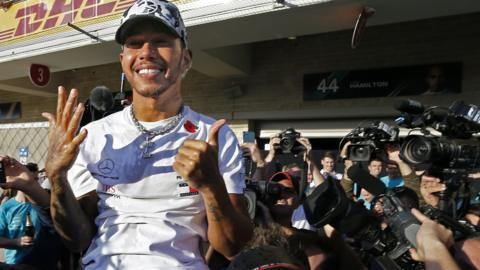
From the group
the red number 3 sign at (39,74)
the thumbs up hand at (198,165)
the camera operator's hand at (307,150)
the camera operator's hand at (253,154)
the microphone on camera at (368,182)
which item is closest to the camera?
the thumbs up hand at (198,165)

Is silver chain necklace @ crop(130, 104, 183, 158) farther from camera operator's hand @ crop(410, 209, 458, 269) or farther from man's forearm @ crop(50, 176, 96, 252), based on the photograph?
camera operator's hand @ crop(410, 209, 458, 269)

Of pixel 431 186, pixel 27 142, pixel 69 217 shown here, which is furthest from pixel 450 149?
pixel 27 142

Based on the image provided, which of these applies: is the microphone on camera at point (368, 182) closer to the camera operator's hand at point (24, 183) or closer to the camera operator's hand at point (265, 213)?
the camera operator's hand at point (265, 213)

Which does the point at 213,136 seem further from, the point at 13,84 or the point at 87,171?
the point at 13,84

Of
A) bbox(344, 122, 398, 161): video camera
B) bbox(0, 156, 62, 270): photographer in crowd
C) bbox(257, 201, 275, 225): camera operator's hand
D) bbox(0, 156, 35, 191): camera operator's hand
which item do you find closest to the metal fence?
bbox(0, 156, 62, 270): photographer in crowd

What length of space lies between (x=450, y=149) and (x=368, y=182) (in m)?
0.42

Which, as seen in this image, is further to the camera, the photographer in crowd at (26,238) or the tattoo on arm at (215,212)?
the photographer in crowd at (26,238)

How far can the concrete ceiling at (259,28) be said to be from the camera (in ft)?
14.7

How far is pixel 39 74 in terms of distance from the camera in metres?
7.44

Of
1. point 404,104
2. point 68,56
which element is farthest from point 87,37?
point 404,104

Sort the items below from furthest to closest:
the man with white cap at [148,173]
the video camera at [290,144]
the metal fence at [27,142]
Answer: the metal fence at [27,142]
the video camera at [290,144]
the man with white cap at [148,173]

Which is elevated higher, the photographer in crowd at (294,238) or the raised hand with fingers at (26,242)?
the photographer in crowd at (294,238)

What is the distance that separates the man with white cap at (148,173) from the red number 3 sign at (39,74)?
20.9ft

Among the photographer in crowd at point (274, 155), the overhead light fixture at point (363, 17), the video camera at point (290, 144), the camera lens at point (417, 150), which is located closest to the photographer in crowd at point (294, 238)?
the camera lens at point (417, 150)
